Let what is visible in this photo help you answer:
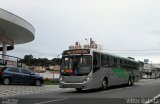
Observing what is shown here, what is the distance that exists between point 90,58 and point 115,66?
Answer: 573 cm

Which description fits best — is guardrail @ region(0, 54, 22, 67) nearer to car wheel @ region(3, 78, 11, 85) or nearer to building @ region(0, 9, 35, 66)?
building @ region(0, 9, 35, 66)

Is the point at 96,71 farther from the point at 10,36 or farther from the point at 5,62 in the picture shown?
the point at 10,36

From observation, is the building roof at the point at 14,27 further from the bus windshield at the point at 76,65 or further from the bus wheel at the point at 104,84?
the bus wheel at the point at 104,84

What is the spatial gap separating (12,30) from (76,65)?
20174 millimetres

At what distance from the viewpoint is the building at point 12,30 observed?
37037mm

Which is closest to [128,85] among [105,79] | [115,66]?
[115,66]

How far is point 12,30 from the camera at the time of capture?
142 ft

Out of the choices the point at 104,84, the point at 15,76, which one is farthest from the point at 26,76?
the point at 104,84

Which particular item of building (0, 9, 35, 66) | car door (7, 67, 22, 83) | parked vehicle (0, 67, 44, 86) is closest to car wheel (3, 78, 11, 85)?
parked vehicle (0, 67, 44, 86)

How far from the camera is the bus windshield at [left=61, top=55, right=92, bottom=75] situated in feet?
81.5

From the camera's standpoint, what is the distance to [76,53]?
83.7 ft

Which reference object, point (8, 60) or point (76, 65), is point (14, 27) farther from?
point (76, 65)

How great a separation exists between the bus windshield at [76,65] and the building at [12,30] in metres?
12.3

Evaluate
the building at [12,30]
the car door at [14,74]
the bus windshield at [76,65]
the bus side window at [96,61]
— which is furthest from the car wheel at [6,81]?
the bus side window at [96,61]
